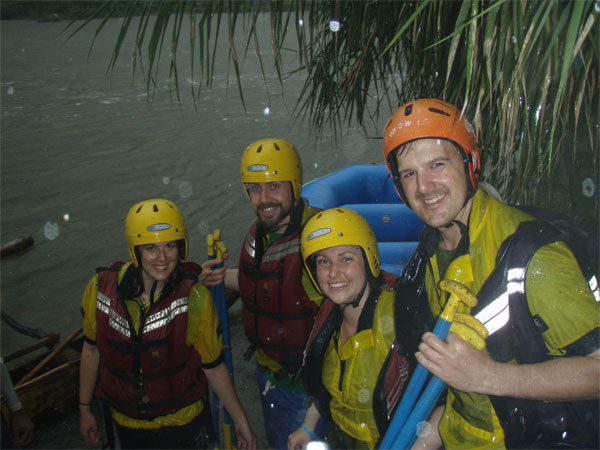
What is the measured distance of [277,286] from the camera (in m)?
2.84

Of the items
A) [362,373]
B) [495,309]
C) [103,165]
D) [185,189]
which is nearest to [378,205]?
[362,373]

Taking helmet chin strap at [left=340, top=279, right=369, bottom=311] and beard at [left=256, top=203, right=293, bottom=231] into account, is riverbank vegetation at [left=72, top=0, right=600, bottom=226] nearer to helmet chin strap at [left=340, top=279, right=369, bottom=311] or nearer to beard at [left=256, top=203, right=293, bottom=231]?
beard at [left=256, top=203, right=293, bottom=231]

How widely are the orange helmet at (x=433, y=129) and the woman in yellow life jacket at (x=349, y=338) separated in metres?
0.47

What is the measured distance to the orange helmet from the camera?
187cm

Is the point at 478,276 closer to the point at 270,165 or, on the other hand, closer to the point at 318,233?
the point at 318,233

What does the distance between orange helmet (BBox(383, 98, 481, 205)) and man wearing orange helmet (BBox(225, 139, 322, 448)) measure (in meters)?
1.10

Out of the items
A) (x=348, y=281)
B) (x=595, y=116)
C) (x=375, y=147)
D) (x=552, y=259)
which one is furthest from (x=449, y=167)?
(x=375, y=147)

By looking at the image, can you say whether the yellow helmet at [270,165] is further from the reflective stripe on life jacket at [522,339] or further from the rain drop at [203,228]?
the rain drop at [203,228]

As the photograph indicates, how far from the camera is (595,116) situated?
8.57ft

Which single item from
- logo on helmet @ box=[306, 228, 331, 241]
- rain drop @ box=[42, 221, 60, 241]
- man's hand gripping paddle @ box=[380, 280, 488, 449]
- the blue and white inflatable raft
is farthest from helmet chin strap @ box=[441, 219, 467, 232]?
rain drop @ box=[42, 221, 60, 241]

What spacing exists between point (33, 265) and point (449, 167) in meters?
7.94

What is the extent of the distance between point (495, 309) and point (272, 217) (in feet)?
5.63

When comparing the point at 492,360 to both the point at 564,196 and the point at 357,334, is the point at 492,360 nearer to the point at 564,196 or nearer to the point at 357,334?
the point at 357,334

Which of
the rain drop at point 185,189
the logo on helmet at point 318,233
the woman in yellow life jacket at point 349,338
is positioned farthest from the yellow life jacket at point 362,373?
the rain drop at point 185,189
